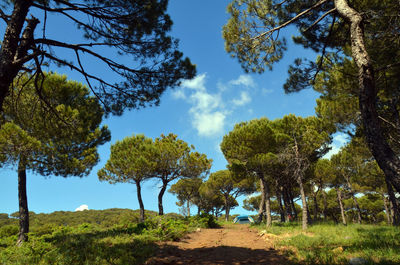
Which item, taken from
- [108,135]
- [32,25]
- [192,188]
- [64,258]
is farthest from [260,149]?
[192,188]

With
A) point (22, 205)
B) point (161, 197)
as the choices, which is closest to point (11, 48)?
point (22, 205)

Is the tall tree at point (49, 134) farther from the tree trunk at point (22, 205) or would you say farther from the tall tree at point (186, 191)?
the tall tree at point (186, 191)

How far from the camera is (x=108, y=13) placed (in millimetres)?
5461

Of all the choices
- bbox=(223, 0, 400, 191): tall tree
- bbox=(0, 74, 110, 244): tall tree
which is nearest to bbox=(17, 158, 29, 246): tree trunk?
bbox=(0, 74, 110, 244): tall tree

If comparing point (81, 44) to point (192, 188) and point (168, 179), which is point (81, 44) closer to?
point (168, 179)

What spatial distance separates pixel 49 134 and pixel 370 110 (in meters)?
12.2

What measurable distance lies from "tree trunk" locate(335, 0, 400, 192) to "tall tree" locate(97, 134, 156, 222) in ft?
54.7

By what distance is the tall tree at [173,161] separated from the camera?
780 inches

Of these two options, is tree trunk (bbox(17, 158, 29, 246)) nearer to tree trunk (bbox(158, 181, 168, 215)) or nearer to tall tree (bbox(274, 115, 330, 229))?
tree trunk (bbox(158, 181, 168, 215))

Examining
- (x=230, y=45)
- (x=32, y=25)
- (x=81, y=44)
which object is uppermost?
(x=230, y=45)

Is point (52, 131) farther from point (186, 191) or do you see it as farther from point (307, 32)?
point (186, 191)

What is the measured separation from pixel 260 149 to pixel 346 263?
11.7 m

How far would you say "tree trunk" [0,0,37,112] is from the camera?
4059 mm

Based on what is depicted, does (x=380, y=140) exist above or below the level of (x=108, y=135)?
below
